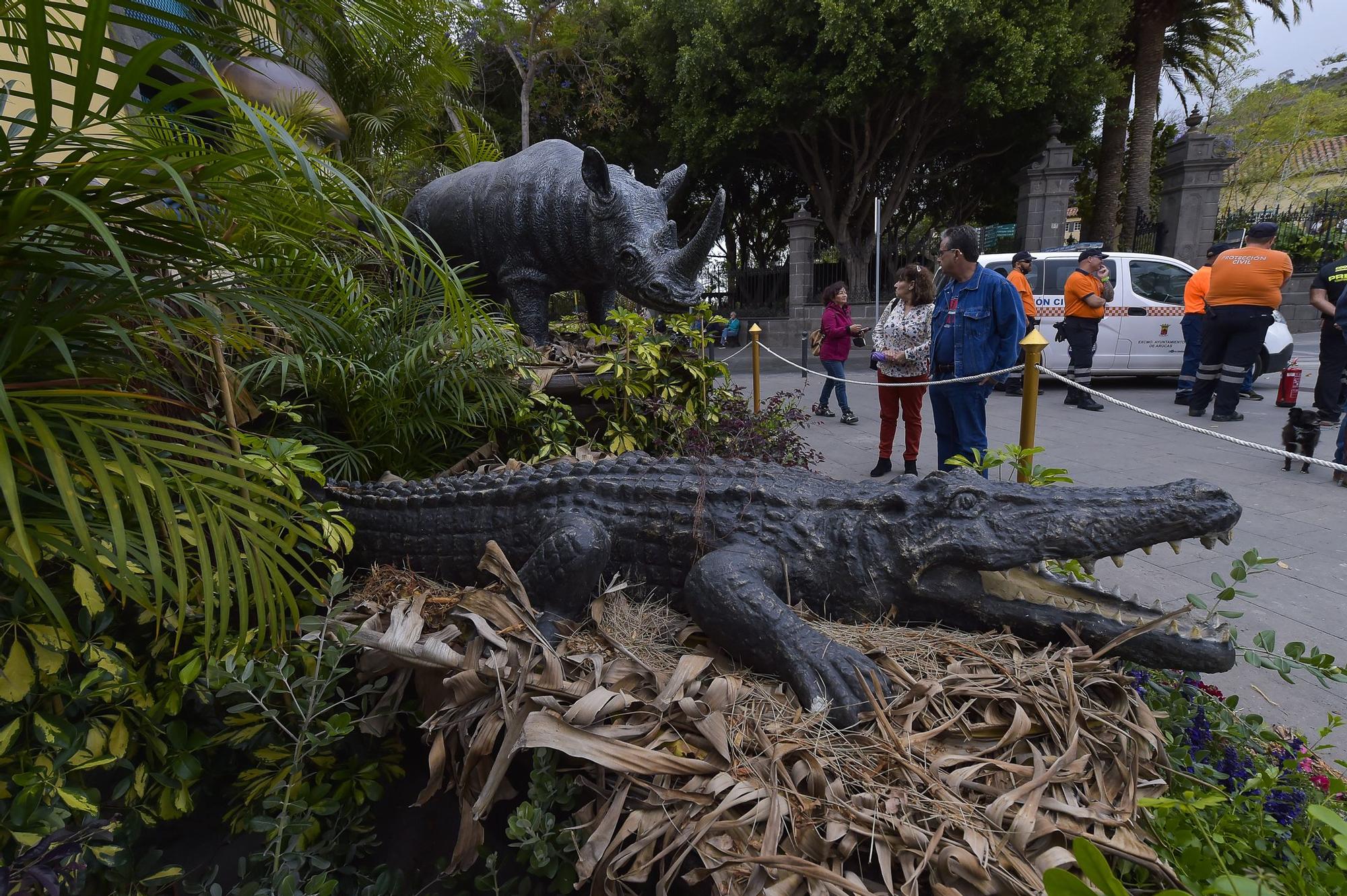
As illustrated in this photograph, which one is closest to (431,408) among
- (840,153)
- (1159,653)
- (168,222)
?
(168,222)

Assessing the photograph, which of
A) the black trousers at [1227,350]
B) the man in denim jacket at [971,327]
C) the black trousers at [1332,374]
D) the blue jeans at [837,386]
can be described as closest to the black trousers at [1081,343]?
the black trousers at [1227,350]

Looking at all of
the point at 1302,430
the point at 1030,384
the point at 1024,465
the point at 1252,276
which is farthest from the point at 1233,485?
the point at 1024,465

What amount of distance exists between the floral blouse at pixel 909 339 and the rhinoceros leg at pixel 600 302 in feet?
6.99

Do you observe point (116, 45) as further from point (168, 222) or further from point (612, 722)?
point (612, 722)

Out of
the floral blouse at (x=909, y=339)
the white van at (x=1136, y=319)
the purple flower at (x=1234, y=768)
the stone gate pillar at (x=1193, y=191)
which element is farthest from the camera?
the stone gate pillar at (x=1193, y=191)

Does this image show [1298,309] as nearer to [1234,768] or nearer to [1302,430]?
[1302,430]

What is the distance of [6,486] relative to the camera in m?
0.96

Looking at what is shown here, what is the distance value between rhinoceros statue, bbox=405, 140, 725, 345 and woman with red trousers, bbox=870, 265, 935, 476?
1.82m

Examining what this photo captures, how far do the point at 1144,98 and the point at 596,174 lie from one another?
1711cm

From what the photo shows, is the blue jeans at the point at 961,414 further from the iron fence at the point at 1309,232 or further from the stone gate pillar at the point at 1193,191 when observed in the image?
the stone gate pillar at the point at 1193,191

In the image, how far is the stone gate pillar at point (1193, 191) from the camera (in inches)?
570

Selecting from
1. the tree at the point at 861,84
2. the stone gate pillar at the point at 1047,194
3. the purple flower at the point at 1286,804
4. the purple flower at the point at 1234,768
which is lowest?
the purple flower at the point at 1234,768

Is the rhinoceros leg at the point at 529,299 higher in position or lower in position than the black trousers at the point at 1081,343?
higher

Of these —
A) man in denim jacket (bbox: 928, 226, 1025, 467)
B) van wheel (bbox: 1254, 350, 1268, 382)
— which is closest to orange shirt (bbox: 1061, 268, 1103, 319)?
van wheel (bbox: 1254, 350, 1268, 382)
